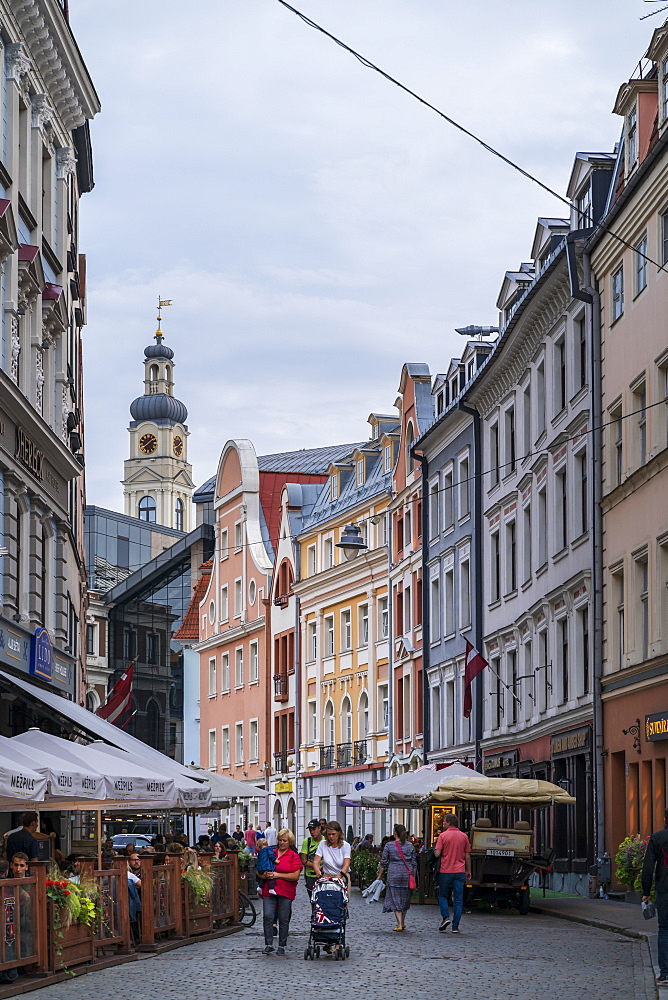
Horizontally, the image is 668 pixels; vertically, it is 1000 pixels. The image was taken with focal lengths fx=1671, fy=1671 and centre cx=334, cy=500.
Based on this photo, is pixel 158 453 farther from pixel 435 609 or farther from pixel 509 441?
pixel 509 441

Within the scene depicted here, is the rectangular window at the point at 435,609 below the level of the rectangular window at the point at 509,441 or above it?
below

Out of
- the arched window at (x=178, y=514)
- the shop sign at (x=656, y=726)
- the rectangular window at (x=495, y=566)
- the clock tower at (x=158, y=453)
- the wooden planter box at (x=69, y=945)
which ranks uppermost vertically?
the clock tower at (x=158, y=453)

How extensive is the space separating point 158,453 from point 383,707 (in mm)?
128605

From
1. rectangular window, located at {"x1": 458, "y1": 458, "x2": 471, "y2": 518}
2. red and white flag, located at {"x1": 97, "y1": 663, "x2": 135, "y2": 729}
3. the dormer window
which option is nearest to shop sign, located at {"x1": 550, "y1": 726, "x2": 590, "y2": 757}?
red and white flag, located at {"x1": 97, "y1": 663, "x2": 135, "y2": 729}

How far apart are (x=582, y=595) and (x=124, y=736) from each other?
10968 mm

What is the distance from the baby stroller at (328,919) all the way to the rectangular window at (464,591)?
28.9 meters

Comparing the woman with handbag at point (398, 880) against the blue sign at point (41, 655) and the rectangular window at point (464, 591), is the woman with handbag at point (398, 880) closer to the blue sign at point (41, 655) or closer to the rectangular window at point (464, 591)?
the blue sign at point (41, 655)

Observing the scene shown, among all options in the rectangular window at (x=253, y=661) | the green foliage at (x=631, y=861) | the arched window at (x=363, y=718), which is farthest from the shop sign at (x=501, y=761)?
the rectangular window at (x=253, y=661)

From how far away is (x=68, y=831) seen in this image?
34000 millimetres

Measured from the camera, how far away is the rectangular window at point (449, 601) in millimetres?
50006

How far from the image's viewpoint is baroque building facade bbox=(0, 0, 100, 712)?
1091 inches

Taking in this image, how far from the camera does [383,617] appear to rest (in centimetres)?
6003

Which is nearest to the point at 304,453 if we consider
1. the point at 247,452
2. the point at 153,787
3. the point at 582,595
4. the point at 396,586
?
the point at 247,452

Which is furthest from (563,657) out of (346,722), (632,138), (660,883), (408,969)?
(346,722)
